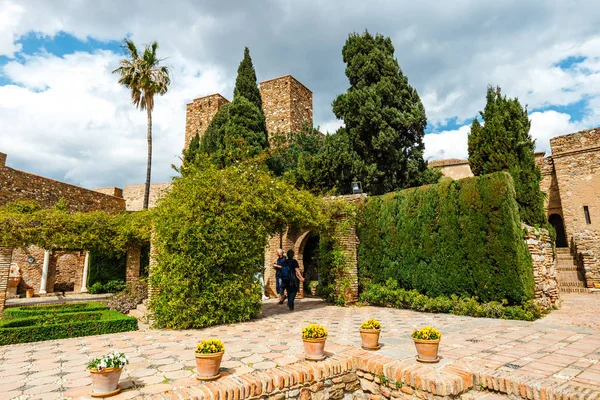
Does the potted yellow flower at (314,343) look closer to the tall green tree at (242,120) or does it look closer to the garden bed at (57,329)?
the garden bed at (57,329)

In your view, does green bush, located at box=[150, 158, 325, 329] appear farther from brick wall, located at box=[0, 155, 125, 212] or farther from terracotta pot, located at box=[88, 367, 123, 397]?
brick wall, located at box=[0, 155, 125, 212]

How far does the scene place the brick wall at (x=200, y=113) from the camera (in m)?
26.4

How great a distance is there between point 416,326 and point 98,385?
18.5 feet

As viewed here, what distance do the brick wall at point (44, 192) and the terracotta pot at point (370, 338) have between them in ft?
60.2

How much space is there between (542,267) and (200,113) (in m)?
24.7

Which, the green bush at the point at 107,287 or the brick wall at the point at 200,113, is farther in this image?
the brick wall at the point at 200,113

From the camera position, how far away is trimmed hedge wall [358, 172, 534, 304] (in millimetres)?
7660

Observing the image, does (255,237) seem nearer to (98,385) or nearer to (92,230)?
(98,385)

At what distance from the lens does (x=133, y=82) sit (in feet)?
63.0

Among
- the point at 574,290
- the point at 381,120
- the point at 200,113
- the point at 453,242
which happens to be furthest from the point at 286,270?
the point at 200,113

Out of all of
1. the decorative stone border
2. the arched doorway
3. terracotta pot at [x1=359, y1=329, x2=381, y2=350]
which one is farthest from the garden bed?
the arched doorway

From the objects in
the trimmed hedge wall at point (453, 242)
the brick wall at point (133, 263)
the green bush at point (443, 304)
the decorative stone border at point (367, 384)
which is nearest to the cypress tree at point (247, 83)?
the brick wall at point (133, 263)

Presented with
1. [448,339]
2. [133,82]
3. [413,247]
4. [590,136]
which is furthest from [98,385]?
[590,136]

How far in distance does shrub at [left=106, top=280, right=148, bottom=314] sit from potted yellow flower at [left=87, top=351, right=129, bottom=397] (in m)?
8.16
